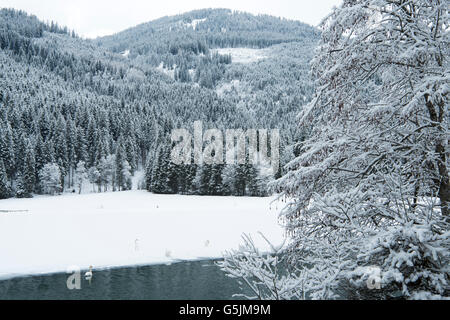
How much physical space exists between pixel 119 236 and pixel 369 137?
1116 inches

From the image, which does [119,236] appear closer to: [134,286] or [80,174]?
[134,286]

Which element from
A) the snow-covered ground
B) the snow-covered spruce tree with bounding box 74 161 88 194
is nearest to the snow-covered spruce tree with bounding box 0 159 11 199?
the snow-covered spruce tree with bounding box 74 161 88 194

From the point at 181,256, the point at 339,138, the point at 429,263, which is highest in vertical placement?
the point at 339,138

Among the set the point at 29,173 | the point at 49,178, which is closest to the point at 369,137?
the point at 29,173

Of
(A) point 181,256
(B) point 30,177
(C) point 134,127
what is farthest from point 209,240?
(C) point 134,127

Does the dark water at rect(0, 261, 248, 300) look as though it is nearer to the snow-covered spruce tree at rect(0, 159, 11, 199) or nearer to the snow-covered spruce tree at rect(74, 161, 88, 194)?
the snow-covered spruce tree at rect(0, 159, 11, 199)

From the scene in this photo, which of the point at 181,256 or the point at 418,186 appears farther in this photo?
the point at 181,256

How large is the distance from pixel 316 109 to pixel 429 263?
2796mm

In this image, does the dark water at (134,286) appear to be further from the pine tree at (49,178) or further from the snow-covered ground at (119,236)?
the pine tree at (49,178)

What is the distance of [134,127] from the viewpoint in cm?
10350

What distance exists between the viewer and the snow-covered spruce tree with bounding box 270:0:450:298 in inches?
154

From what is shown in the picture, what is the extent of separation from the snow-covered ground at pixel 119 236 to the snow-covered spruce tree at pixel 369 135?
1550 centimetres
